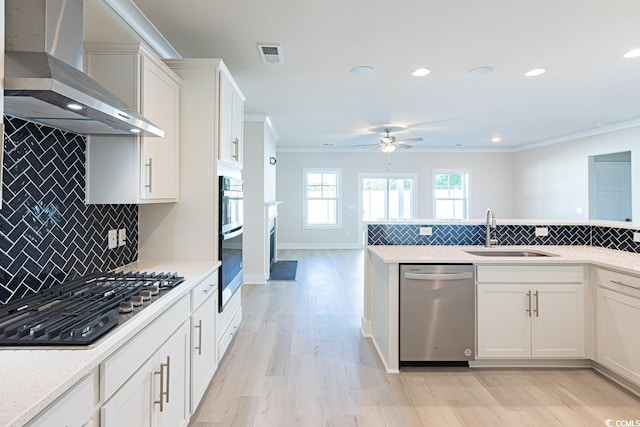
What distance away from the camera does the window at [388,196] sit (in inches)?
376

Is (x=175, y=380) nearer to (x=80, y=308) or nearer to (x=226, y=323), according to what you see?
(x=80, y=308)

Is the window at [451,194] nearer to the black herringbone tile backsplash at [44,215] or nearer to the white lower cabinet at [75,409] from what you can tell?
the black herringbone tile backsplash at [44,215]

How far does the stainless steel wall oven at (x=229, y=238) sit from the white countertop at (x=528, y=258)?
1.24m

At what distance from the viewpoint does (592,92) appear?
436 cm

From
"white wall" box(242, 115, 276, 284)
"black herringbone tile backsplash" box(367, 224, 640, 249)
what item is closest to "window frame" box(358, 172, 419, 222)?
"white wall" box(242, 115, 276, 284)

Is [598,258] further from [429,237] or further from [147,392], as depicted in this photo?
[147,392]

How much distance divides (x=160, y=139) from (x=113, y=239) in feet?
2.44

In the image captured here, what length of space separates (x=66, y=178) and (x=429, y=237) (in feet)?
9.61

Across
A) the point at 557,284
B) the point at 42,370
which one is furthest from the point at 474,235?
the point at 42,370

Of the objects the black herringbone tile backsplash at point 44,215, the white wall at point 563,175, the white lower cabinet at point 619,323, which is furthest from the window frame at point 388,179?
the black herringbone tile backsplash at point 44,215

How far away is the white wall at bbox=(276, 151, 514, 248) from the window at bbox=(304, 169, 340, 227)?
0.57 feet

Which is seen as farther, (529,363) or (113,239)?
(529,363)

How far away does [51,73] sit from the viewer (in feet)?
3.92

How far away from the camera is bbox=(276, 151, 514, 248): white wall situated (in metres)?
9.38
